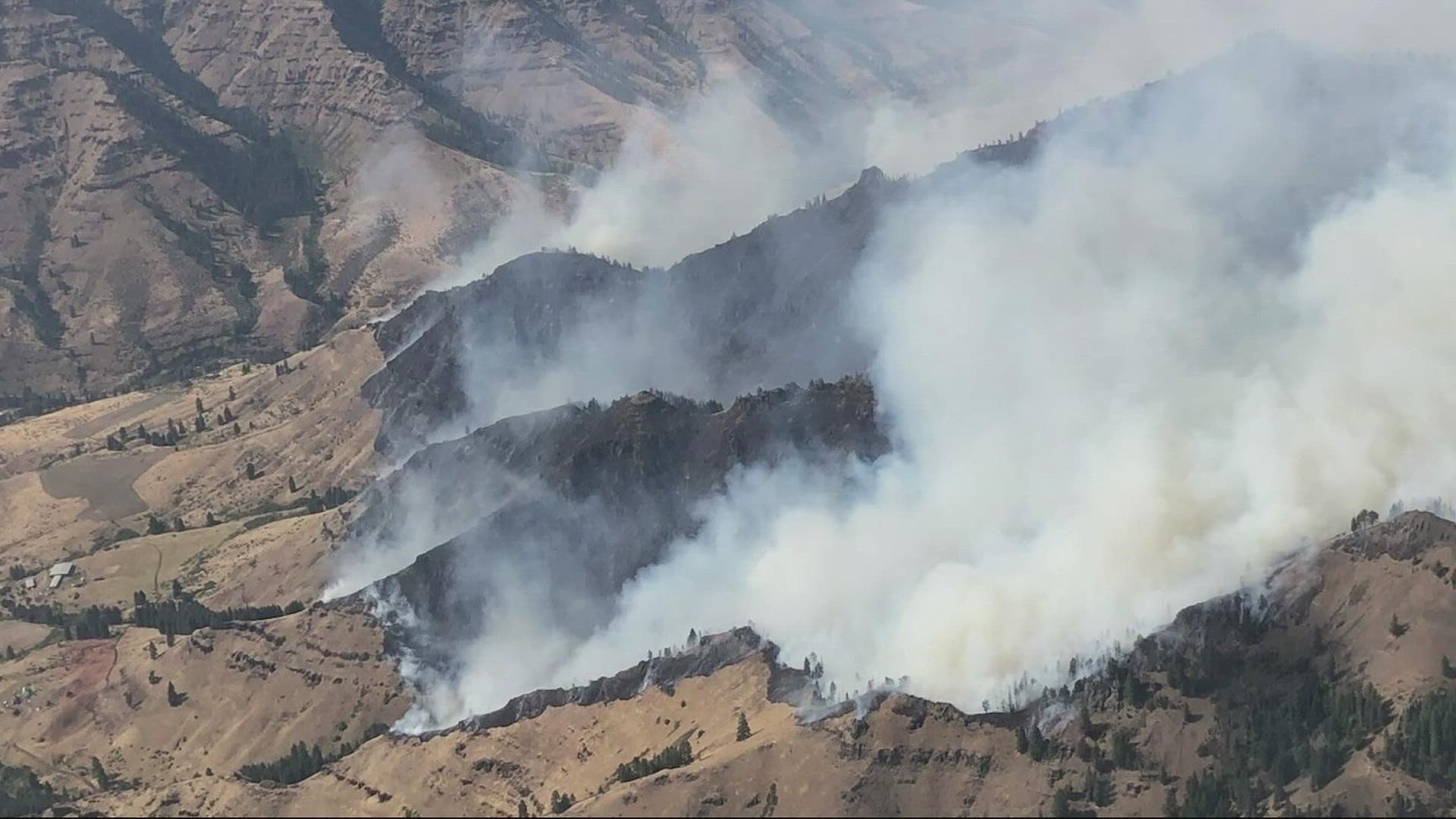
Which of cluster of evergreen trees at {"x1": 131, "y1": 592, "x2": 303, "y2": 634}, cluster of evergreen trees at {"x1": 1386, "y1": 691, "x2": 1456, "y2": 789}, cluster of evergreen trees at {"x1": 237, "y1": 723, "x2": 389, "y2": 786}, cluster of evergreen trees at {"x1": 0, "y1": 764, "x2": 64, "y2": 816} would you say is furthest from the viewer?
cluster of evergreen trees at {"x1": 131, "y1": 592, "x2": 303, "y2": 634}

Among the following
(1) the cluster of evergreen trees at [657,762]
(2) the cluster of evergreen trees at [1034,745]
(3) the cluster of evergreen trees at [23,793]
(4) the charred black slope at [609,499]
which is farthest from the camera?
(4) the charred black slope at [609,499]

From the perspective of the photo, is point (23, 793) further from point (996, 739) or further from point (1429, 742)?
point (1429, 742)

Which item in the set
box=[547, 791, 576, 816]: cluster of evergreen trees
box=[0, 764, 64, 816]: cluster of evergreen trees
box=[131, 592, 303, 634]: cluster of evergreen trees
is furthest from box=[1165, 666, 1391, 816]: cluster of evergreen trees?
box=[131, 592, 303, 634]: cluster of evergreen trees

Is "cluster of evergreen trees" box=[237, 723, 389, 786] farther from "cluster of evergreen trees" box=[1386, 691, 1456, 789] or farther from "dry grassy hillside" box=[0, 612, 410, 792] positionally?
"cluster of evergreen trees" box=[1386, 691, 1456, 789]

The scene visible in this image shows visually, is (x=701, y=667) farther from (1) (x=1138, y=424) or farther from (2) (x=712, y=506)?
(1) (x=1138, y=424)

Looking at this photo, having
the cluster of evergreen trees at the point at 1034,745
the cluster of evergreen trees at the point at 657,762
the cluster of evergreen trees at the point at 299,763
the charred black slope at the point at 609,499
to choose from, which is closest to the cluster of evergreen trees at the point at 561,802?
the cluster of evergreen trees at the point at 657,762

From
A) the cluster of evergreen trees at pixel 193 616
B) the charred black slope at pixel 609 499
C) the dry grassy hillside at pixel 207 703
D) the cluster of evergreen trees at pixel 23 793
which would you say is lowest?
the cluster of evergreen trees at pixel 23 793

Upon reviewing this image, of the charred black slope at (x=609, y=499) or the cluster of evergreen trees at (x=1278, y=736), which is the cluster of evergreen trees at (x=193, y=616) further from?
the cluster of evergreen trees at (x=1278, y=736)
